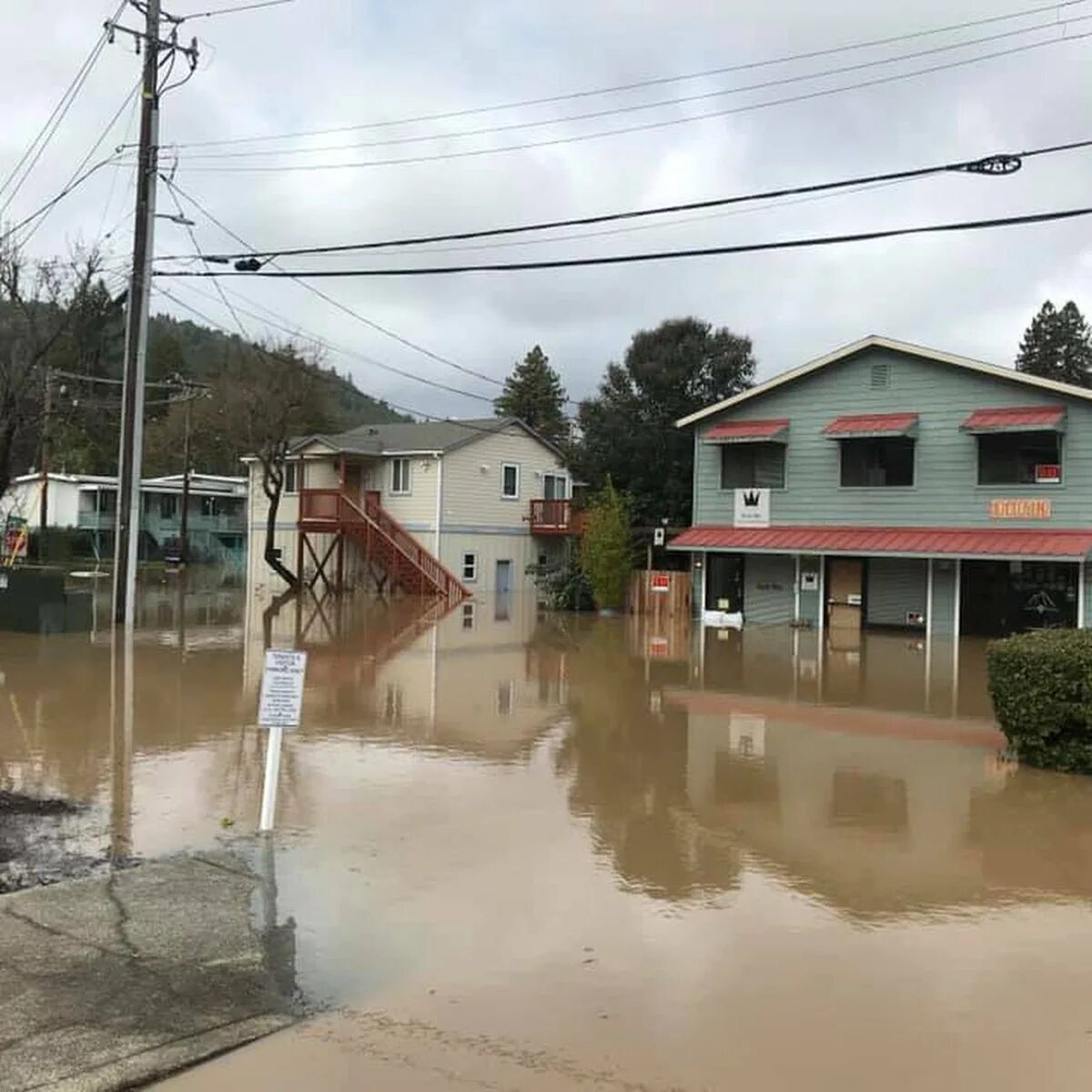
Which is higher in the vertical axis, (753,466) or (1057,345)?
(1057,345)

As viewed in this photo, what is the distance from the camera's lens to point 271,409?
44.0 meters

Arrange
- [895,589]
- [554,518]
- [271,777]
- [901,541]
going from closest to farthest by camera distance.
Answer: [271,777]
[901,541]
[895,589]
[554,518]

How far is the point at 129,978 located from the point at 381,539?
34454 millimetres

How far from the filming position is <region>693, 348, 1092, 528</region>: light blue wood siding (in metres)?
26.1

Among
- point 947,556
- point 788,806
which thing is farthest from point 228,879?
point 947,556

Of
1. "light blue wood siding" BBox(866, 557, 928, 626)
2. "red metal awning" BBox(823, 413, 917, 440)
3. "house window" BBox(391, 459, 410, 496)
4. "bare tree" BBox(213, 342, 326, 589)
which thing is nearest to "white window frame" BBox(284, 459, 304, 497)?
"bare tree" BBox(213, 342, 326, 589)

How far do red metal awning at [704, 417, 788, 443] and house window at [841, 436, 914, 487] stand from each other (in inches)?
67.7

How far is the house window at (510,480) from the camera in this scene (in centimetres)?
4272

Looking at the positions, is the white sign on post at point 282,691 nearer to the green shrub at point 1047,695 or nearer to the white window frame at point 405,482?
the green shrub at point 1047,695

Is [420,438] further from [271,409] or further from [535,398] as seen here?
[535,398]

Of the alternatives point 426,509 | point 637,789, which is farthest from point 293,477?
point 637,789

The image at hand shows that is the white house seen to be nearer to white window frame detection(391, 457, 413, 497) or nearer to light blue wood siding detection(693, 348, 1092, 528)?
white window frame detection(391, 457, 413, 497)

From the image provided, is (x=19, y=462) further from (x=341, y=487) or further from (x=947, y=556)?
(x=947, y=556)

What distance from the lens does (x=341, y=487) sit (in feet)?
134
